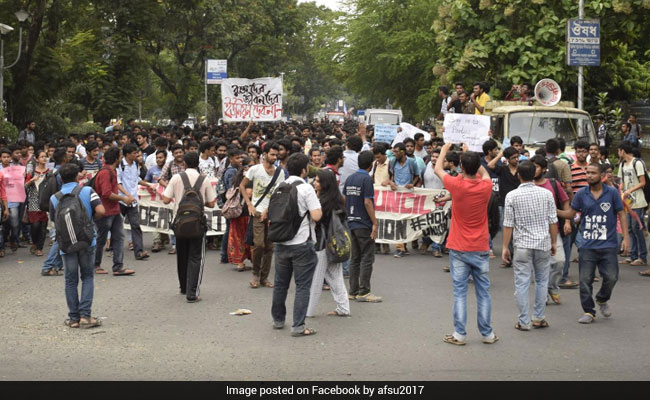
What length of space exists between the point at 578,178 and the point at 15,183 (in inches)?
326

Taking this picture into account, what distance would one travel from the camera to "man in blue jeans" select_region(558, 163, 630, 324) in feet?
27.8

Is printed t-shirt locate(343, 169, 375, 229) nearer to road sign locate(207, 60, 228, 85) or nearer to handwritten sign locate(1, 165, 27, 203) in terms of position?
handwritten sign locate(1, 165, 27, 203)

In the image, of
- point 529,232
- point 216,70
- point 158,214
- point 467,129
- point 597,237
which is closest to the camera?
point 529,232

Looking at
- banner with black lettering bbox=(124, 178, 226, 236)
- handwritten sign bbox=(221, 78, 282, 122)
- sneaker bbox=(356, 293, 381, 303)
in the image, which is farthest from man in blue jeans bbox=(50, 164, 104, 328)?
handwritten sign bbox=(221, 78, 282, 122)

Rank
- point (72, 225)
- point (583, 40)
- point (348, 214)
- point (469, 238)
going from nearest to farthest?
point (469, 238) < point (72, 225) < point (348, 214) < point (583, 40)

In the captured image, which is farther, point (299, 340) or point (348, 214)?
point (348, 214)

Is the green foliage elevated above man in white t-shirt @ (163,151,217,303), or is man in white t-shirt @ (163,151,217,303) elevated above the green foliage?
the green foliage

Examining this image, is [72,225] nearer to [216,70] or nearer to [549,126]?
[549,126]

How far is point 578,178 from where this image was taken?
11.4m

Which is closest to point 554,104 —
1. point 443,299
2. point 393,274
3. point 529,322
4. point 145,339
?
point 393,274

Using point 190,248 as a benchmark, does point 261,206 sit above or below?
above

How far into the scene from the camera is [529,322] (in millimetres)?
8258

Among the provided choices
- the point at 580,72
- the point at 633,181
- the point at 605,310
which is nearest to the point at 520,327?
the point at 605,310

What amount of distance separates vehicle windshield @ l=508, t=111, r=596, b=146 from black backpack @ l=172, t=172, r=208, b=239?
29.2 feet
